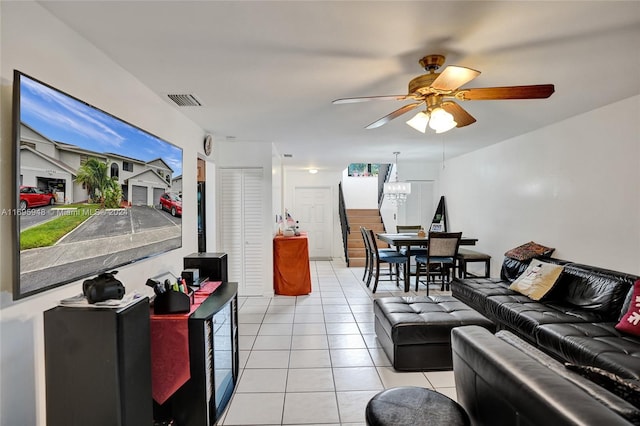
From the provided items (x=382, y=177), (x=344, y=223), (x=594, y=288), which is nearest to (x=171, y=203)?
(x=594, y=288)

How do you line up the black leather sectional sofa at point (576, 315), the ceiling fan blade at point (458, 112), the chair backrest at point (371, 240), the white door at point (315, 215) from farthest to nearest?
the white door at point (315, 215)
the chair backrest at point (371, 240)
the ceiling fan blade at point (458, 112)
the black leather sectional sofa at point (576, 315)

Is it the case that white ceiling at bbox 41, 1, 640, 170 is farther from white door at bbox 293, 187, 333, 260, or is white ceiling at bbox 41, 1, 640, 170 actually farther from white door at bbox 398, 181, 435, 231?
white door at bbox 293, 187, 333, 260

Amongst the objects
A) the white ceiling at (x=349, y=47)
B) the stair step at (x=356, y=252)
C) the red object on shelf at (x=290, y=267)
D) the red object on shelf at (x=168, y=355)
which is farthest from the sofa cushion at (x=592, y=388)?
the stair step at (x=356, y=252)

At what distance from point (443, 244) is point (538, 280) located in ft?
5.09

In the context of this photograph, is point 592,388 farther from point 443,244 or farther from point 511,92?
point 443,244

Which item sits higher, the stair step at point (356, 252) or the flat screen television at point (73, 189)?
the flat screen television at point (73, 189)

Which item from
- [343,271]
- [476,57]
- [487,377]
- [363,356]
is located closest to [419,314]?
[363,356]

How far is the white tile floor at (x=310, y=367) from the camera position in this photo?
2189 mm

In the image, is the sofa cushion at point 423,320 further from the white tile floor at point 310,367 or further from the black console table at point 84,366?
the black console table at point 84,366

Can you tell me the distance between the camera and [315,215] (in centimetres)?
862

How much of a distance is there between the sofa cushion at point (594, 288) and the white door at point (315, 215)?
5.77 metres

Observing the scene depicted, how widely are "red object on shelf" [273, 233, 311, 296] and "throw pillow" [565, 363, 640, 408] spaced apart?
13.1 feet

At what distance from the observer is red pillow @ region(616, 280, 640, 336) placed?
93.4 inches

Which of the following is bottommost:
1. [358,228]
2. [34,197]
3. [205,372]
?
[205,372]
